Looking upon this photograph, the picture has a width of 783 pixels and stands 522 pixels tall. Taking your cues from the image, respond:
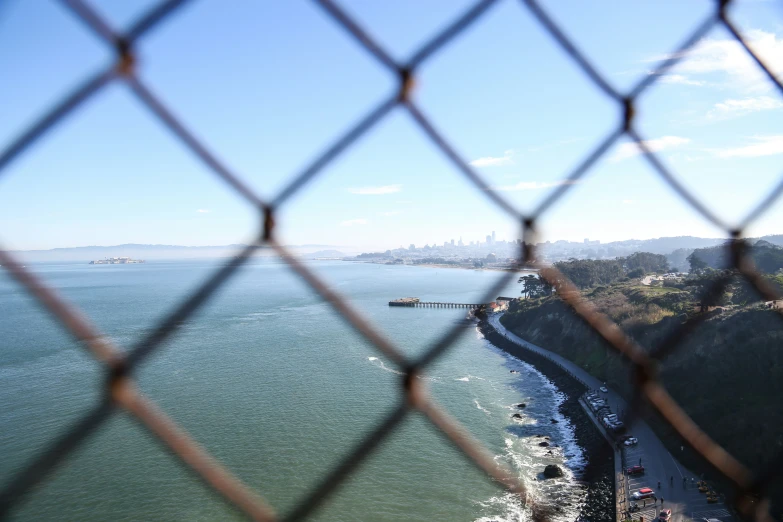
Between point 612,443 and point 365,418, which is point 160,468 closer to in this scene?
point 365,418

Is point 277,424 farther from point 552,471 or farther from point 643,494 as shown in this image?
point 643,494

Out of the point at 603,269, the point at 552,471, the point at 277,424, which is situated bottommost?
the point at 552,471

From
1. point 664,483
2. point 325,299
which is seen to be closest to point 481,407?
point 664,483

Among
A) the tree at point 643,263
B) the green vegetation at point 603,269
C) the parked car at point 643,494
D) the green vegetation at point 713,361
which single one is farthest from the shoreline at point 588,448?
the tree at point 643,263

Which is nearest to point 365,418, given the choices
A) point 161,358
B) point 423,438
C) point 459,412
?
point 423,438

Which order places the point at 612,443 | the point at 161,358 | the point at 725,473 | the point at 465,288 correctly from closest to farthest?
the point at 725,473
the point at 612,443
the point at 161,358
the point at 465,288

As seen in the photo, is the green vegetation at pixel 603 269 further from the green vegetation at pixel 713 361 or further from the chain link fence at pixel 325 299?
the chain link fence at pixel 325 299

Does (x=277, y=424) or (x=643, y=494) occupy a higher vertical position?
(x=277, y=424)

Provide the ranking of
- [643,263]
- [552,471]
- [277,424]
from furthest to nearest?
[643,263] → [277,424] → [552,471]
